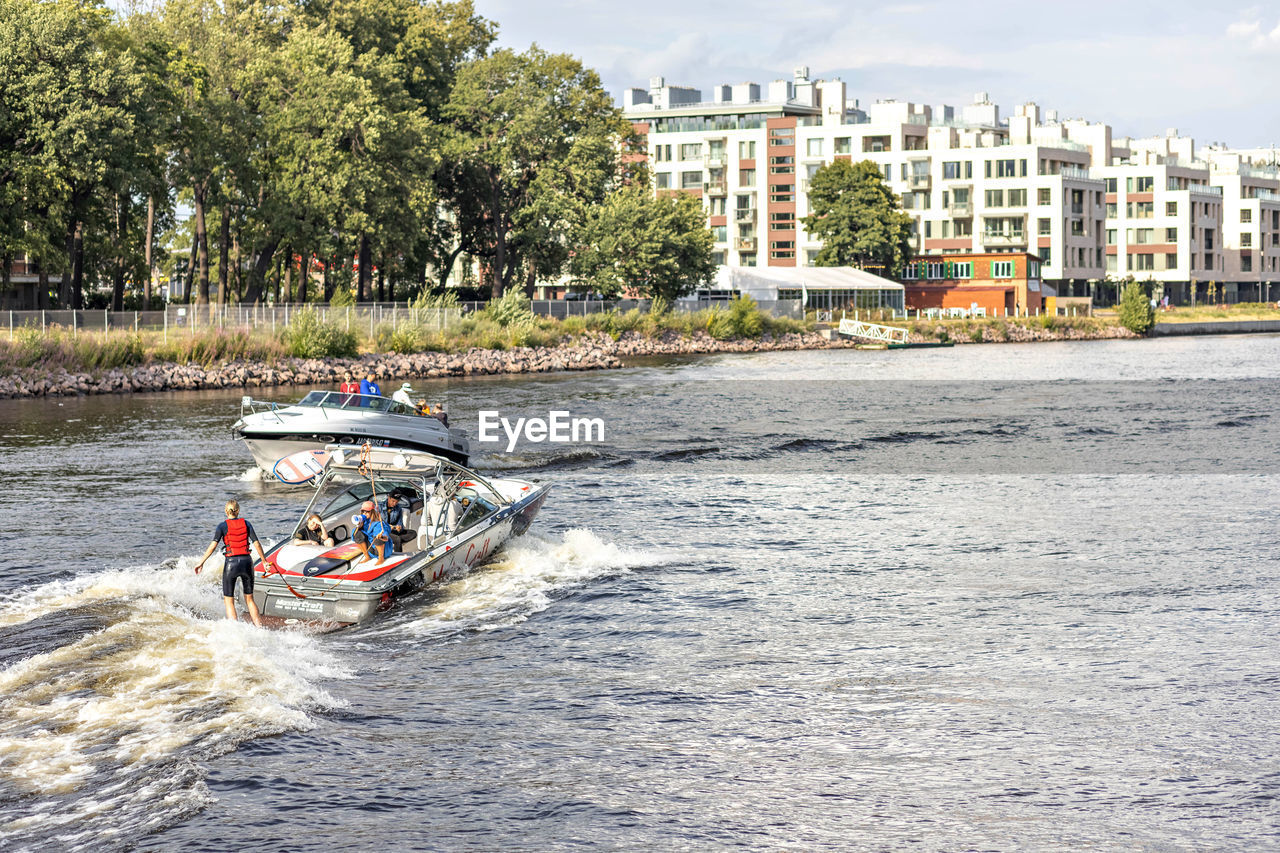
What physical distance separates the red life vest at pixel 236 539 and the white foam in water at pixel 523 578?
2.72 m

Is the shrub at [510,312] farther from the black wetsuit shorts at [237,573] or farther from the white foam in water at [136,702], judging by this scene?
the black wetsuit shorts at [237,573]

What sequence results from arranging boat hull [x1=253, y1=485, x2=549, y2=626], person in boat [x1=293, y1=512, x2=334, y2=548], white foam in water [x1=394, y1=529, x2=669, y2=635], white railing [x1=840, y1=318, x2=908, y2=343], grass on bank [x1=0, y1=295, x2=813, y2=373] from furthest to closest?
1. white railing [x1=840, y1=318, x2=908, y2=343]
2. grass on bank [x1=0, y1=295, x2=813, y2=373]
3. person in boat [x1=293, y1=512, x2=334, y2=548]
4. white foam in water [x1=394, y1=529, x2=669, y2=635]
5. boat hull [x1=253, y1=485, x2=549, y2=626]

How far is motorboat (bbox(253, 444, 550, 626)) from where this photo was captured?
2028 cm

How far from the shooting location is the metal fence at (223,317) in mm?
67625

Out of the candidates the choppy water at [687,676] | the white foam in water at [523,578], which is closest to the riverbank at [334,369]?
the choppy water at [687,676]

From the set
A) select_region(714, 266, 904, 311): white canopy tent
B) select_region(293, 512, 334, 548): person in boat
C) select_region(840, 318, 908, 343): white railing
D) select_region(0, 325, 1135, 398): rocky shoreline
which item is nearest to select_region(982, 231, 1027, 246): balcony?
select_region(714, 266, 904, 311): white canopy tent

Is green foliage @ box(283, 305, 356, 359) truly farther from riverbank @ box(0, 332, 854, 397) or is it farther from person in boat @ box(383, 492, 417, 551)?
person in boat @ box(383, 492, 417, 551)

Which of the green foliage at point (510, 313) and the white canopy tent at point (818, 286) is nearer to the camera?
the green foliage at point (510, 313)

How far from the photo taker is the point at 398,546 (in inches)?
893

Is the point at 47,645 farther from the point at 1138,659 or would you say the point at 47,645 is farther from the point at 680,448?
the point at 680,448

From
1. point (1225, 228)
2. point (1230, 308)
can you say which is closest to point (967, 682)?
point (1230, 308)

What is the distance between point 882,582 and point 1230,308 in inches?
6295

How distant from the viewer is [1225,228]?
19412cm

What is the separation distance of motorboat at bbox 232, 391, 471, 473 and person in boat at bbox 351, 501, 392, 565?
45.9ft
